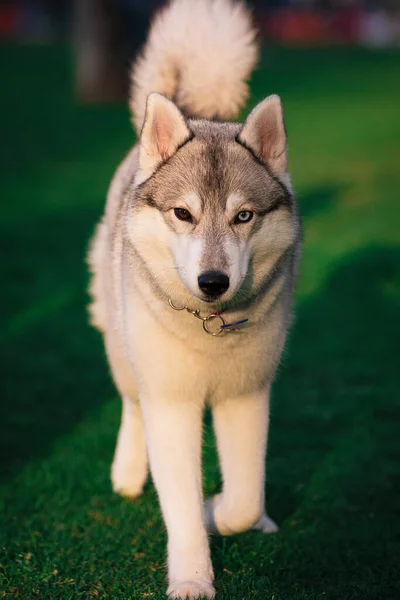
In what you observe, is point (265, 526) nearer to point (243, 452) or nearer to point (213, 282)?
point (243, 452)

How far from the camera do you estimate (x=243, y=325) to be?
372 cm

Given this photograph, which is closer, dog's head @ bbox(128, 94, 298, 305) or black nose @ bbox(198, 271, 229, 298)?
black nose @ bbox(198, 271, 229, 298)

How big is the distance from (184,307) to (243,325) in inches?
10.1

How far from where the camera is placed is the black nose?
332cm

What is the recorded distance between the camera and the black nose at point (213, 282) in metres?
3.32

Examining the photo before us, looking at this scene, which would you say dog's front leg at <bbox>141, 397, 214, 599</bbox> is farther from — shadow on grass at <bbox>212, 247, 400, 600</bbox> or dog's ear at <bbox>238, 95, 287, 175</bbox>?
dog's ear at <bbox>238, 95, 287, 175</bbox>

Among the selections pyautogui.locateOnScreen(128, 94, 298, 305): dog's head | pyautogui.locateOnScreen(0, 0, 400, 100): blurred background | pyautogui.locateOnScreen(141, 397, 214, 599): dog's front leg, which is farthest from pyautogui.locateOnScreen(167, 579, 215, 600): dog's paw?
pyautogui.locateOnScreen(0, 0, 400, 100): blurred background

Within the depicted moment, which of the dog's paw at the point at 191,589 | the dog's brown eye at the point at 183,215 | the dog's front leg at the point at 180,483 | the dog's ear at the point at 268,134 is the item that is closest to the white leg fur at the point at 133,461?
the dog's front leg at the point at 180,483

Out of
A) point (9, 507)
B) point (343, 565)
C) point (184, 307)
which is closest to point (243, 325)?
point (184, 307)

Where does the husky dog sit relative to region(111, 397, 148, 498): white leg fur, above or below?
above

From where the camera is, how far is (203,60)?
181 inches

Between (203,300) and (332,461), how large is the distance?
197 centimetres

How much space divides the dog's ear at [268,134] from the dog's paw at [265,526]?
1.60 meters

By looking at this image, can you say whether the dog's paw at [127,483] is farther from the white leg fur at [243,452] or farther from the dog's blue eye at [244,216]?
the dog's blue eye at [244,216]
